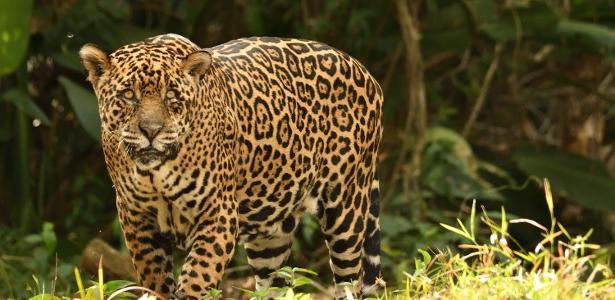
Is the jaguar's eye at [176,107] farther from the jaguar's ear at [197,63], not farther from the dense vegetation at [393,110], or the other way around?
the dense vegetation at [393,110]

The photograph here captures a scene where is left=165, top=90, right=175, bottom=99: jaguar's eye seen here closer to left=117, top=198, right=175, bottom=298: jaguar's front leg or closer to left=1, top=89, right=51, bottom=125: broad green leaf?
left=117, top=198, right=175, bottom=298: jaguar's front leg

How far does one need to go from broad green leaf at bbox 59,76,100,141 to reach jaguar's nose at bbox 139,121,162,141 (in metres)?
4.27

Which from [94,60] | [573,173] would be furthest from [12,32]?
[573,173]

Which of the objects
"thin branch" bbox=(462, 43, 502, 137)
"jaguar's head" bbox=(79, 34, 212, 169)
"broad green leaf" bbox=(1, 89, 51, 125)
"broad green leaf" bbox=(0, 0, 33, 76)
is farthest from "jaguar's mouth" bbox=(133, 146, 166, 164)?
"thin branch" bbox=(462, 43, 502, 137)

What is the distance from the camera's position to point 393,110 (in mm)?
11414

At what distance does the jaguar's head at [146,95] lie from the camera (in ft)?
18.5

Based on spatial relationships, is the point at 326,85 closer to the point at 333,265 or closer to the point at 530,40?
the point at 333,265

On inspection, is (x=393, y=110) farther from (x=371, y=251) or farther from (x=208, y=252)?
(x=208, y=252)

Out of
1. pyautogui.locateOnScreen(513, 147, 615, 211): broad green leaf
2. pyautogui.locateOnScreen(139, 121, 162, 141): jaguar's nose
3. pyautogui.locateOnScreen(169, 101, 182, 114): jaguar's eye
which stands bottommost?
pyautogui.locateOnScreen(513, 147, 615, 211): broad green leaf

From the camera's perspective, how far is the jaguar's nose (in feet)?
18.4

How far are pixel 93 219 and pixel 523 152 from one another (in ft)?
12.8

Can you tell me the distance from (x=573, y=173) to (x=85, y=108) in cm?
440

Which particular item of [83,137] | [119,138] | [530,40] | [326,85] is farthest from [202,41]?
[119,138]

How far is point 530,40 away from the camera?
11.5 m
